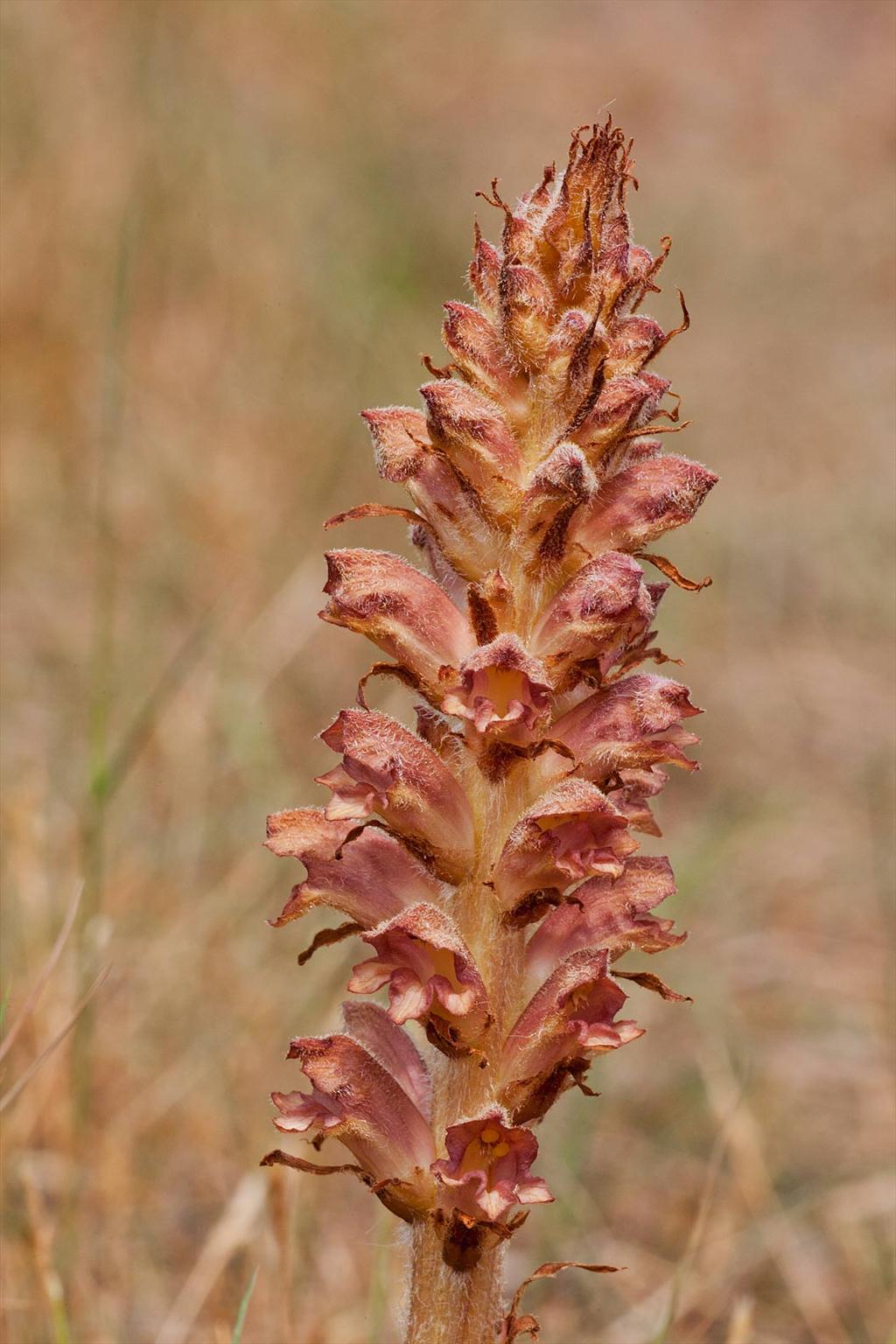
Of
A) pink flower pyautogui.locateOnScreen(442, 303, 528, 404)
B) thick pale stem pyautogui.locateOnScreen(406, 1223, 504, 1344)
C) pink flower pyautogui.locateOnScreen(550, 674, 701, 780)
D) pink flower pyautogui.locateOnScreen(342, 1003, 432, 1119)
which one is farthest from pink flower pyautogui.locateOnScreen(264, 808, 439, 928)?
pink flower pyautogui.locateOnScreen(442, 303, 528, 404)

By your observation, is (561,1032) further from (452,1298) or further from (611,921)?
(452,1298)

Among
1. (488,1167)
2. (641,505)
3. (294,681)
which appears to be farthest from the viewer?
(294,681)

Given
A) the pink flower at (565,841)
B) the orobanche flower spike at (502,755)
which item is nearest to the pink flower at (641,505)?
the orobanche flower spike at (502,755)

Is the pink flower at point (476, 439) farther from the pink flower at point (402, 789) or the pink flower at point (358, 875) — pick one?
the pink flower at point (358, 875)

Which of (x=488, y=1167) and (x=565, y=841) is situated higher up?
(x=565, y=841)

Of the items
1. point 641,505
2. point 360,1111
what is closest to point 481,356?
point 641,505

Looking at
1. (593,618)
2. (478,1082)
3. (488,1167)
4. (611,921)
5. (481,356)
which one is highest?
(481,356)

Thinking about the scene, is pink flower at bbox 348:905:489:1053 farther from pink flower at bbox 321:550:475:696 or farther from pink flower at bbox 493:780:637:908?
pink flower at bbox 321:550:475:696

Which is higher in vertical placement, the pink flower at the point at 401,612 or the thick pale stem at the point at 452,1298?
the pink flower at the point at 401,612
